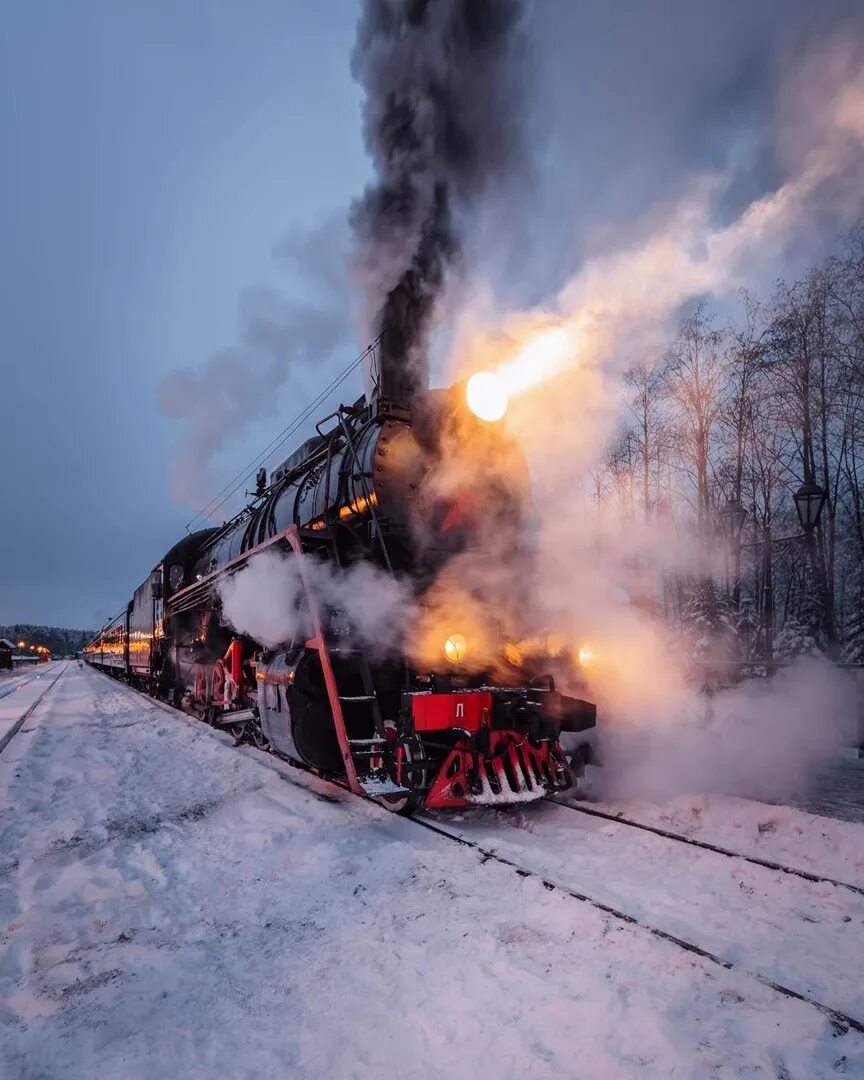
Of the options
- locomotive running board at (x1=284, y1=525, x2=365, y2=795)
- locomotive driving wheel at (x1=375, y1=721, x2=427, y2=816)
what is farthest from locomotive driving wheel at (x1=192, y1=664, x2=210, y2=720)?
locomotive driving wheel at (x1=375, y1=721, x2=427, y2=816)

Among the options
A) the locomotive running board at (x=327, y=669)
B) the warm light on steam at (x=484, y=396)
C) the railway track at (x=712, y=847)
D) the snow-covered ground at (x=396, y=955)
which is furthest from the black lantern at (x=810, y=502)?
the locomotive running board at (x=327, y=669)

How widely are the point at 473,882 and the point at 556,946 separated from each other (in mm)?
901

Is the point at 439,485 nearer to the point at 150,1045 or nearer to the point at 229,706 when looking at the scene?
the point at 150,1045

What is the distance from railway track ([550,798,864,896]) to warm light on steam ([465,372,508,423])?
3661mm

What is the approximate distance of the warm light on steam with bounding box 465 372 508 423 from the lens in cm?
614

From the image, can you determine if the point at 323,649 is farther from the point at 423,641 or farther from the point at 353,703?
the point at 423,641

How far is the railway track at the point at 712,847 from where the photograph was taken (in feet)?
13.5

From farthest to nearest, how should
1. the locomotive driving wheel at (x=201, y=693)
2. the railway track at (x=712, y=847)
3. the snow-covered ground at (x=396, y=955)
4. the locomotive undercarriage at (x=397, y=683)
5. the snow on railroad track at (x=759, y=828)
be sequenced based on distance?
the locomotive driving wheel at (x=201, y=693) < the locomotive undercarriage at (x=397, y=683) < the snow on railroad track at (x=759, y=828) < the railway track at (x=712, y=847) < the snow-covered ground at (x=396, y=955)

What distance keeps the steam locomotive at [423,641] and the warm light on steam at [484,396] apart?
23 centimetres

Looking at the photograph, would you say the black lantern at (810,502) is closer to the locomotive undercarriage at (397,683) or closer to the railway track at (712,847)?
the locomotive undercarriage at (397,683)

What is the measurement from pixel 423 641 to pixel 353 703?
2.67ft

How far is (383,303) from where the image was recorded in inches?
300

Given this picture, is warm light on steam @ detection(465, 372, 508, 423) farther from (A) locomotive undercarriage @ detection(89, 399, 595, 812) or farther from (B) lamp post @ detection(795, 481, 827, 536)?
(B) lamp post @ detection(795, 481, 827, 536)

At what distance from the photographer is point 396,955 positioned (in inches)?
129
